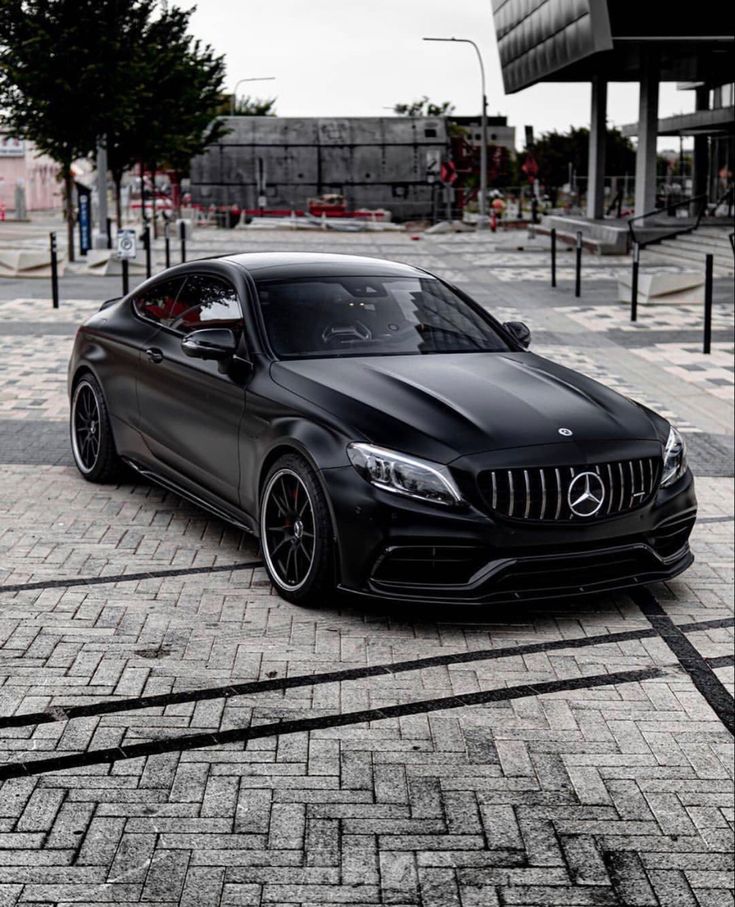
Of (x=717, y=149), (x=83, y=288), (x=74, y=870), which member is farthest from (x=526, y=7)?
(x=74, y=870)

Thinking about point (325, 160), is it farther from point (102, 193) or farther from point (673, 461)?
point (673, 461)

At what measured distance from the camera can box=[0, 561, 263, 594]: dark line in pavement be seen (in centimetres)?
632

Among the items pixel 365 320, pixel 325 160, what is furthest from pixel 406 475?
pixel 325 160

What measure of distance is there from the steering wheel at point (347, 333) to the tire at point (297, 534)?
2.91 feet

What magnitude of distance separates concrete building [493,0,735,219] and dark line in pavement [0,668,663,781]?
30.4 m

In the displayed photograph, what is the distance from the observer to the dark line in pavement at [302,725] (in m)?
4.36

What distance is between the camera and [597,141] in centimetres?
4700

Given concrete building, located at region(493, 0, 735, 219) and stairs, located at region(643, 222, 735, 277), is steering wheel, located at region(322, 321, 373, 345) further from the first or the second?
concrete building, located at region(493, 0, 735, 219)

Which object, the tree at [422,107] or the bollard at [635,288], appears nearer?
the bollard at [635,288]

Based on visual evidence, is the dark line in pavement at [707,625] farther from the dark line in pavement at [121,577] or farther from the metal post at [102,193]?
the metal post at [102,193]

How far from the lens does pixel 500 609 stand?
580 centimetres

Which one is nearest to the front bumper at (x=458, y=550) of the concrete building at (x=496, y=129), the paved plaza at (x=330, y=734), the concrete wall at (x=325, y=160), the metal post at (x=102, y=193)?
the paved plaza at (x=330, y=734)

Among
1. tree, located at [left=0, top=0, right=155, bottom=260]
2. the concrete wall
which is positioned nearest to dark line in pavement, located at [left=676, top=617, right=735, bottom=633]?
tree, located at [left=0, top=0, right=155, bottom=260]

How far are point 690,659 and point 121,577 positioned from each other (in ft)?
8.46
